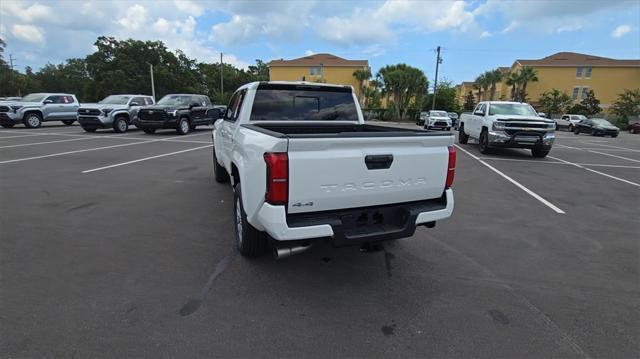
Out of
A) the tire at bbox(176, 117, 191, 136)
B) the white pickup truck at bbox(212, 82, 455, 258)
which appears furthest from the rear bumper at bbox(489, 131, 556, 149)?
the tire at bbox(176, 117, 191, 136)

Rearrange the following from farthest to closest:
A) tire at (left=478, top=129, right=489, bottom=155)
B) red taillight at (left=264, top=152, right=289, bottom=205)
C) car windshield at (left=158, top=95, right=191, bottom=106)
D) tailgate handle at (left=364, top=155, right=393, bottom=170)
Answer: car windshield at (left=158, top=95, right=191, bottom=106)
tire at (left=478, top=129, right=489, bottom=155)
tailgate handle at (left=364, top=155, right=393, bottom=170)
red taillight at (left=264, top=152, right=289, bottom=205)

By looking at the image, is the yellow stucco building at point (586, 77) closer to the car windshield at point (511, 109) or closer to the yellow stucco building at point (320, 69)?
the yellow stucco building at point (320, 69)

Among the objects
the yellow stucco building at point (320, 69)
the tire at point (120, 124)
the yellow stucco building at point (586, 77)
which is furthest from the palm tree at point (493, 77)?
the tire at point (120, 124)

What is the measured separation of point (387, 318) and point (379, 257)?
3.92 feet

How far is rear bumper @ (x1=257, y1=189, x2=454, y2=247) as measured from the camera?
2877 millimetres

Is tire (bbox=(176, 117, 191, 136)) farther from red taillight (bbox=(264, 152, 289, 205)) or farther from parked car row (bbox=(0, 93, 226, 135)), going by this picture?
red taillight (bbox=(264, 152, 289, 205))

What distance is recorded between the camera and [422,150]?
3.36 m

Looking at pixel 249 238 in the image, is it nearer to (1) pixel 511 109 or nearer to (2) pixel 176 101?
(1) pixel 511 109

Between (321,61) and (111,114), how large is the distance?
56644 mm

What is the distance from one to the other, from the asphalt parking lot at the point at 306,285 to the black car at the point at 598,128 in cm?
A: 3045

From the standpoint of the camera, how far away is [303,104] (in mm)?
4969

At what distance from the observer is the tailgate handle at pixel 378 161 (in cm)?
Result: 308

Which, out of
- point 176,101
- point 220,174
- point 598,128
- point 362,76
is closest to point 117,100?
point 176,101

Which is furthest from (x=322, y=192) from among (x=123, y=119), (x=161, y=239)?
(x=123, y=119)
